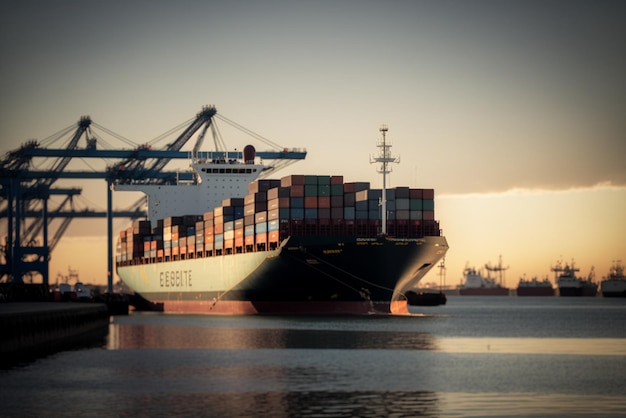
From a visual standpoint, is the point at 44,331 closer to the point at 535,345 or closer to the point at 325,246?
the point at 535,345

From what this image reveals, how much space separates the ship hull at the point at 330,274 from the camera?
76.7 meters

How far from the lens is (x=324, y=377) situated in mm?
37344

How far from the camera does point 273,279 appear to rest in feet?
265

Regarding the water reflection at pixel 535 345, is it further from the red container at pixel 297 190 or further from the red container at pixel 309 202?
the red container at pixel 309 202

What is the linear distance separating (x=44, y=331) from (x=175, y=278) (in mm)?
51381

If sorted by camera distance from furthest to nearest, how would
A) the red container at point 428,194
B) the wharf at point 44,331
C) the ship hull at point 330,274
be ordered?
the red container at point 428,194
the ship hull at point 330,274
the wharf at point 44,331

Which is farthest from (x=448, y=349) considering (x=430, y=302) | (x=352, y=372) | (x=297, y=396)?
(x=430, y=302)

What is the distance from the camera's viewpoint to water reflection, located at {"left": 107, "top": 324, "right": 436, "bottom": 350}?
51938mm

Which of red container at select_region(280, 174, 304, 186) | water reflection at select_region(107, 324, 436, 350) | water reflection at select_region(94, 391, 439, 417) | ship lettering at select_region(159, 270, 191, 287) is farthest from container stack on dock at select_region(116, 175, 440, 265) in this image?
water reflection at select_region(94, 391, 439, 417)

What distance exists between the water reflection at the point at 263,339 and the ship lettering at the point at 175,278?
32.4 metres

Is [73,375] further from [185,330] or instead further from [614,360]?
[185,330]

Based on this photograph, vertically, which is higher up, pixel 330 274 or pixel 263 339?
pixel 330 274

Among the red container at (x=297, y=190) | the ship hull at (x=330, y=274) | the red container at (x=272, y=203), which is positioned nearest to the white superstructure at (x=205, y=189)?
the ship hull at (x=330, y=274)

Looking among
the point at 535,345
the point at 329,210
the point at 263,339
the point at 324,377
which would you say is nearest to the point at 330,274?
the point at 329,210
